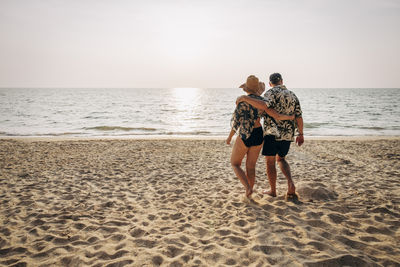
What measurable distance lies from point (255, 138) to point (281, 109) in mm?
588

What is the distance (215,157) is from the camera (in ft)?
26.2

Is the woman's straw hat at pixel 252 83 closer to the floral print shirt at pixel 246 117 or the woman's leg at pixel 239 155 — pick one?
the floral print shirt at pixel 246 117

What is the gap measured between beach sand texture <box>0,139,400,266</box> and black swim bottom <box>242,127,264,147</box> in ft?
3.45

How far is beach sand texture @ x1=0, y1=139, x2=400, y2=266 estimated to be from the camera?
257 cm

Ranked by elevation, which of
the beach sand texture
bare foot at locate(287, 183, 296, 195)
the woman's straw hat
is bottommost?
the beach sand texture

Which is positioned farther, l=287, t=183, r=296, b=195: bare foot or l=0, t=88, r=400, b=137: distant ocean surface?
l=0, t=88, r=400, b=137: distant ocean surface

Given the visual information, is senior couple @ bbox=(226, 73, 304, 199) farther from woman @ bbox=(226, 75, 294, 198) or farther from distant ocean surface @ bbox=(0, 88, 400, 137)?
distant ocean surface @ bbox=(0, 88, 400, 137)

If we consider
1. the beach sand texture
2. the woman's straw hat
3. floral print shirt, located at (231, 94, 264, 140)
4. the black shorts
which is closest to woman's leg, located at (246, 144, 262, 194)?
the black shorts

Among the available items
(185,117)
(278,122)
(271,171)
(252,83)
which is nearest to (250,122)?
(278,122)

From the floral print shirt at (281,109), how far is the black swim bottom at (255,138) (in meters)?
0.15

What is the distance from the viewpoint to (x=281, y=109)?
3.55 metres

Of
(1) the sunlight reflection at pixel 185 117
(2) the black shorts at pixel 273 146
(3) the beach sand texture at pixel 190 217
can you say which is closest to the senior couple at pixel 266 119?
(2) the black shorts at pixel 273 146

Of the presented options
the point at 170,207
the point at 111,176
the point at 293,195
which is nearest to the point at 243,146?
the point at 293,195

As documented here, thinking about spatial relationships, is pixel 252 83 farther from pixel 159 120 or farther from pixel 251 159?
pixel 159 120
